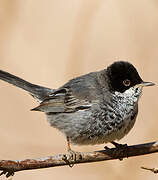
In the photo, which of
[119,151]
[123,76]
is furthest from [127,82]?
[119,151]

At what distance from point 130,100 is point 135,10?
8.20 feet

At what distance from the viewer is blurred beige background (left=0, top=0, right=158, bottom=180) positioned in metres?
6.57

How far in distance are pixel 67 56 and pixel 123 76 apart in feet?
7.08

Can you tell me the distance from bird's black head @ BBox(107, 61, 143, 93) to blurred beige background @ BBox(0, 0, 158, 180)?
61.0 inches

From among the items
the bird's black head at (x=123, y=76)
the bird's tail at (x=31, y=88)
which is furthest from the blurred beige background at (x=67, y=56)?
the bird's black head at (x=123, y=76)

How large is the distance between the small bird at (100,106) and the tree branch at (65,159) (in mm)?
266

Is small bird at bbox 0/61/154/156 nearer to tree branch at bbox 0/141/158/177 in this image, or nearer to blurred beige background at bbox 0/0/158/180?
tree branch at bbox 0/141/158/177

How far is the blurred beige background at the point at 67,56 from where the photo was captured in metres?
6.57

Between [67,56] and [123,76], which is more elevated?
[67,56]

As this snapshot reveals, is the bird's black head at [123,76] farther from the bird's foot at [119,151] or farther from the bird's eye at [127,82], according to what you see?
the bird's foot at [119,151]

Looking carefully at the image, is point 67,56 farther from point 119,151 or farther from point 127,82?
point 119,151

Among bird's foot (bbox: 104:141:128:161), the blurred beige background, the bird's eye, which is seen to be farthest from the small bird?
the blurred beige background

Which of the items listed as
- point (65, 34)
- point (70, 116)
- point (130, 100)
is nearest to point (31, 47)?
point (65, 34)

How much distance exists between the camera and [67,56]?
710cm
